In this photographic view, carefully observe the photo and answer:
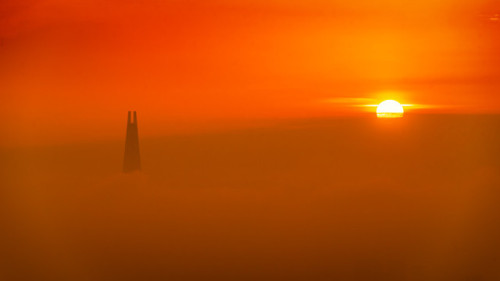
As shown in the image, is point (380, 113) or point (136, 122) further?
point (380, 113)
